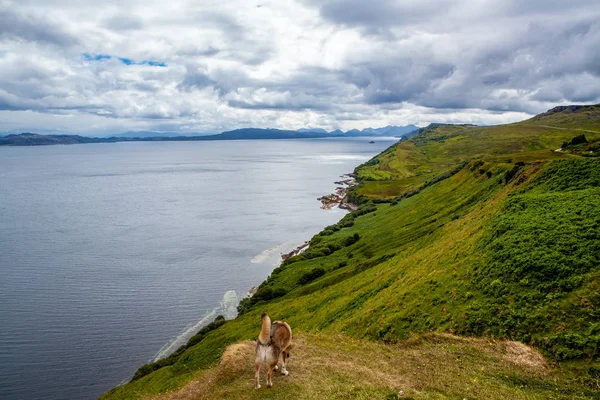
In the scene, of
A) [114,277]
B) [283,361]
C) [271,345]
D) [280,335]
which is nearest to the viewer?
[271,345]

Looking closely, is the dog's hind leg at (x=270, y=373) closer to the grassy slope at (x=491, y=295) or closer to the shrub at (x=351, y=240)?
the grassy slope at (x=491, y=295)

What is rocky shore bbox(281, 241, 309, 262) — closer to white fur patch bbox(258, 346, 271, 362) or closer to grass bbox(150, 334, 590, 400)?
grass bbox(150, 334, 590, 400)

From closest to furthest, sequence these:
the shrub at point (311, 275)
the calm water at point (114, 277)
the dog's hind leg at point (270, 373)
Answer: the dog's hind leg at point (270, 373) < the calm water at point (114, 277) < the shrub at point (311, 275)

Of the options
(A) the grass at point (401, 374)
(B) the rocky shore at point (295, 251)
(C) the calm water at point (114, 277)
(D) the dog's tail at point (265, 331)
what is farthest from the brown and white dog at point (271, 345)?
(B) the rocky shore at point (295, 251)

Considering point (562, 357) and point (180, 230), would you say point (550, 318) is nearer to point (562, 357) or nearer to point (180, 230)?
point (562, 357)

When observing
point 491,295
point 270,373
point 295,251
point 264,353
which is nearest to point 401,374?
point 270,373

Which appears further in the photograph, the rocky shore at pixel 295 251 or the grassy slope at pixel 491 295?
the rocky shore at pixel 295 251

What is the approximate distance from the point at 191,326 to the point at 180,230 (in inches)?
2601

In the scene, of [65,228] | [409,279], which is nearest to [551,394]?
[409,279]

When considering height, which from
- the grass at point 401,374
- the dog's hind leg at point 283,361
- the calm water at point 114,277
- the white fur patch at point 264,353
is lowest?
the calm water at point 114,277

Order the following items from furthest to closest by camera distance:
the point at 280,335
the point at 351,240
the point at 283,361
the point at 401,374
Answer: the point at 351,240 < the point at 401,374 < the point at 283,361 < the point at 280,335

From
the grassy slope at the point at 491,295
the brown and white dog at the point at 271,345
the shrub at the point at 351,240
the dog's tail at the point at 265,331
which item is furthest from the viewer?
the shrub at the point at 351,240

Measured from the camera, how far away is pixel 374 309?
1473 inches

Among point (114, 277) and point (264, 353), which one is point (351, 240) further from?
point (264, 353)
